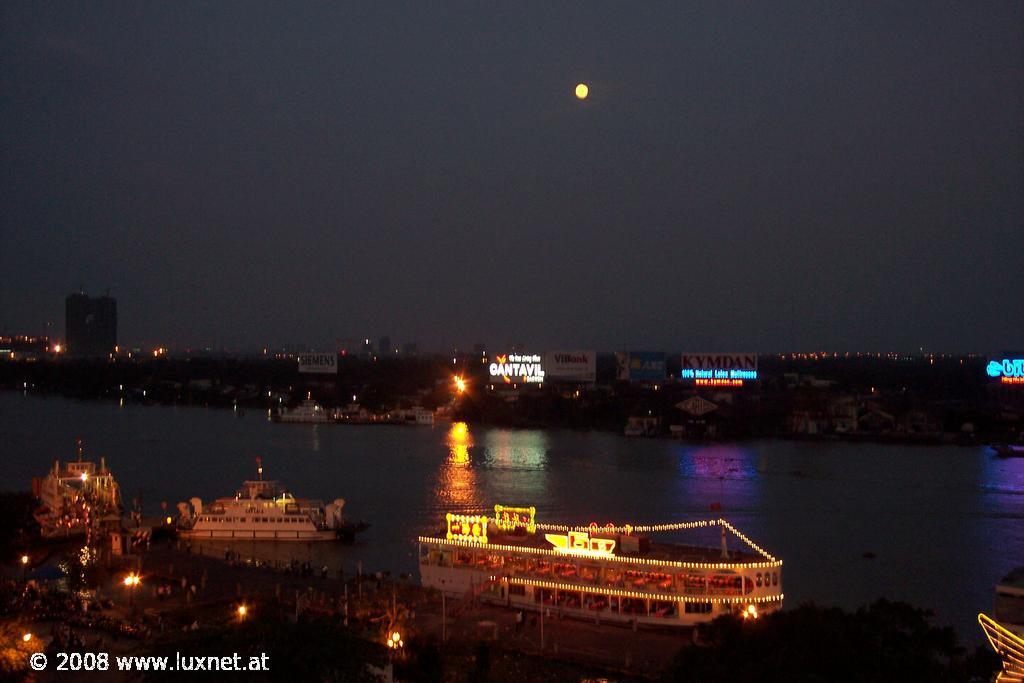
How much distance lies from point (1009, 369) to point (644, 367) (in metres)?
7.89

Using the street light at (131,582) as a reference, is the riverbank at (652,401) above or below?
above

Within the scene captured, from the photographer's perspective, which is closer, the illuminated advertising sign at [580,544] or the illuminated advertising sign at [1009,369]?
the illuminated advertising sign at [580,544]

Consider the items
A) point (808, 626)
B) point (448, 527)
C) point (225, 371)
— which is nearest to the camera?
A: point (808, 626)

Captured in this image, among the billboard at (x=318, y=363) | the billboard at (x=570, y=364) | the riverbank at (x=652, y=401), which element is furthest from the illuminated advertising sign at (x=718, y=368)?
the billboard at (x=318, y=363)

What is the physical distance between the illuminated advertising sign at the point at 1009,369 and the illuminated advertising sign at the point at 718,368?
180 inches

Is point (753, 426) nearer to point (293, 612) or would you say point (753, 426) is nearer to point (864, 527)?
point (864, 527)

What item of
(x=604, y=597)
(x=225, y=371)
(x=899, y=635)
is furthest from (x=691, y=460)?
(x=225, y=371)

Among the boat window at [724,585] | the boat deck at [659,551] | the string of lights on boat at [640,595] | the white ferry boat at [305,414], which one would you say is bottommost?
the string of lights on boat at [640,595]

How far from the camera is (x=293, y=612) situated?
5.71 metres

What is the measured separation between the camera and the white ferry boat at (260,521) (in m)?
8.82

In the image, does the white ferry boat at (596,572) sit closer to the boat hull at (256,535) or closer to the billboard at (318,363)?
the boat hull at (256,535)

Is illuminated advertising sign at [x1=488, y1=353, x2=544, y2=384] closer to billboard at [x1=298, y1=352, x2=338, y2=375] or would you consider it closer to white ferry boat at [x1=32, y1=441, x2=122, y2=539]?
billboard at [x1=298, y1=352, x2=338, y2=375]

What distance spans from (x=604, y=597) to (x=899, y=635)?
1.99m

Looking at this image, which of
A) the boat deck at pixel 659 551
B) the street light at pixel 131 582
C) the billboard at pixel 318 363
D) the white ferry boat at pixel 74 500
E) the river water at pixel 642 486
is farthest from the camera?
the billboard at pixel 318 363
